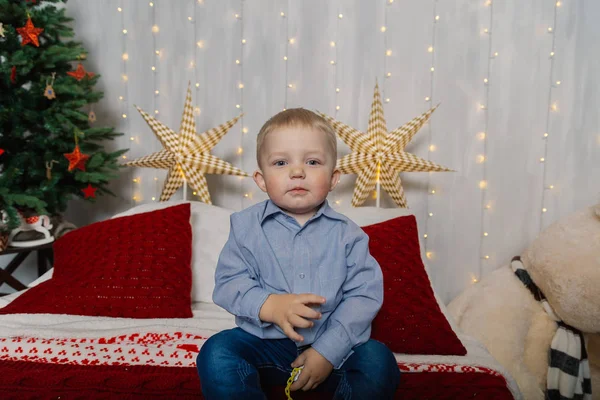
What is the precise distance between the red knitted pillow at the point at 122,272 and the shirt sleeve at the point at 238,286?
53cm

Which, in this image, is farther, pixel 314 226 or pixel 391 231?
pixel 391 231

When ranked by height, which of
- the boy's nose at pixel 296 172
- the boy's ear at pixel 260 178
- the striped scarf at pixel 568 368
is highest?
the boy's nose at pixel 296 172

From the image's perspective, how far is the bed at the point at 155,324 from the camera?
1023 millimetres

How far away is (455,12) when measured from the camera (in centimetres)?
198

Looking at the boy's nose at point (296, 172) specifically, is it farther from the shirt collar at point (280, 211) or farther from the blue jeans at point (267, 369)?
the blue jeans at point (267, 369)

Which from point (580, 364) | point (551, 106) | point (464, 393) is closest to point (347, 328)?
point (464, 393)

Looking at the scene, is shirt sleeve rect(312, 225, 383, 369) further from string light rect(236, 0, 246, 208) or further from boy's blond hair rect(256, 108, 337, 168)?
string light rect(236, 0, 246, 208)

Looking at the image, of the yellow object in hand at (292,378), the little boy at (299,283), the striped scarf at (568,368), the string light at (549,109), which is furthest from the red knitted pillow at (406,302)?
the string light at (549,109)

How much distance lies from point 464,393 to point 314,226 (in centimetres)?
52

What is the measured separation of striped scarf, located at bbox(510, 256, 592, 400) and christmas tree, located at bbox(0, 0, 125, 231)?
6.25 feet

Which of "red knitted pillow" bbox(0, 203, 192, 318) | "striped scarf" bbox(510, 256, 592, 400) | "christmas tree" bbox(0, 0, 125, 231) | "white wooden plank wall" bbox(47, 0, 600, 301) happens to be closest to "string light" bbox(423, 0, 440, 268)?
"white wooden plank wall" bbox(47, 0, 600, 301)

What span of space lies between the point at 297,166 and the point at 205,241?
882 millimetres

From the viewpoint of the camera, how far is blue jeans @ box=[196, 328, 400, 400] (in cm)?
84

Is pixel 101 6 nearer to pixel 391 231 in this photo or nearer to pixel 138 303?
pixel 138 303
